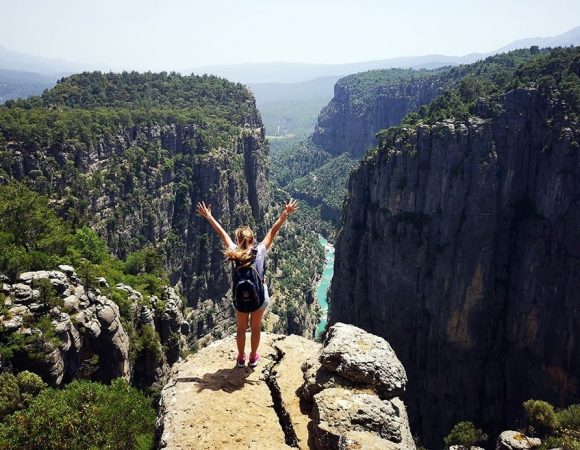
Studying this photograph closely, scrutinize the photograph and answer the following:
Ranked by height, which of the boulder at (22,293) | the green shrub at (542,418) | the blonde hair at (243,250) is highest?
the blonde hair at (243,250)

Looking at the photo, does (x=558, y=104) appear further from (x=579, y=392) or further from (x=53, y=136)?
(x=53, y=136)

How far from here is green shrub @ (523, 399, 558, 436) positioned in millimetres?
49875

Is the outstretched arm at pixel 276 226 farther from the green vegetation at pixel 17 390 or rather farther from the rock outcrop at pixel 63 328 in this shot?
the rock outcrop at pixel 63 328

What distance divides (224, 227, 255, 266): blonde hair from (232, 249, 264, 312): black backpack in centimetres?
16

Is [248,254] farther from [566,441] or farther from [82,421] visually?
[566,441]

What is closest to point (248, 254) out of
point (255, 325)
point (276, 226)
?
point (276, 226)

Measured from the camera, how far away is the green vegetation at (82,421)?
59.7 feet

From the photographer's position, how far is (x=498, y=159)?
248 ft

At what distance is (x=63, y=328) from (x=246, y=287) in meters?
16.8

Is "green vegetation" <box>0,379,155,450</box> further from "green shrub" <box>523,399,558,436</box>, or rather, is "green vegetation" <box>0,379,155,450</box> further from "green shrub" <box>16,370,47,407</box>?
"green shrub" <box>523,399,558,436</box>

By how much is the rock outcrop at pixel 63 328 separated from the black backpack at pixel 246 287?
1530 cm

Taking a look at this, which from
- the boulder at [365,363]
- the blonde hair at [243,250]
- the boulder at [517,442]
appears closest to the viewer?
the boulder at [365,363]

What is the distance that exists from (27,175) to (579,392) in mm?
82220

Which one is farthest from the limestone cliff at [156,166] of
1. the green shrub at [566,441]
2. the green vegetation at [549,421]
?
the green shrub at [566,441]
